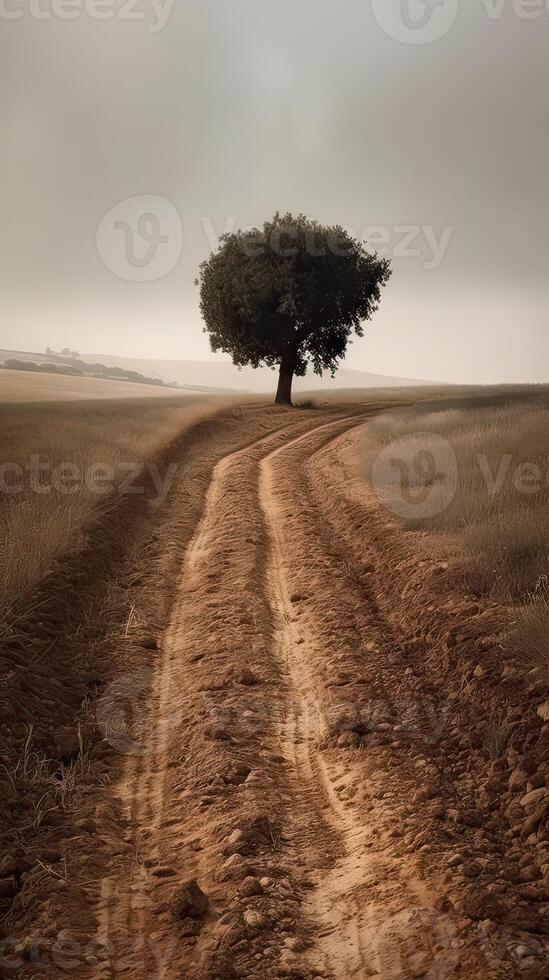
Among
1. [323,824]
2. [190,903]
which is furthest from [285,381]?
[190,903]

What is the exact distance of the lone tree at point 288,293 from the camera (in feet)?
107

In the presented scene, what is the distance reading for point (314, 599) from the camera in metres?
Answer: 8.09

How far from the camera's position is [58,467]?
1375 cm

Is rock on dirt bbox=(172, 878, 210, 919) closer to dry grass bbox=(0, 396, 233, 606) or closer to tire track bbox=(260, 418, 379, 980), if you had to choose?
tire track bbox=(260, 418, 379, 980)

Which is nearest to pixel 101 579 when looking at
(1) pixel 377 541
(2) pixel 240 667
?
(2) pixel 240 667

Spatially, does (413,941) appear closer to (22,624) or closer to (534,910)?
(534,910)

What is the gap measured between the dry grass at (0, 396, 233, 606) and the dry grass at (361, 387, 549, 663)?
15.2 ft

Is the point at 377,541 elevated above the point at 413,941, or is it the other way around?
the point at 377,541

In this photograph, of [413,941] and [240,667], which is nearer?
[413,941]

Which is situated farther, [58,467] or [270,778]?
[58,467]

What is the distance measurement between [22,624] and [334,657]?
9.52 ft

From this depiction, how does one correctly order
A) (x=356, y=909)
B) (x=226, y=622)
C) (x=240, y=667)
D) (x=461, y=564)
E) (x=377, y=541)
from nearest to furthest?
(x=356, y=909), (x=240, y=667), (x=226, y=622), (x=461, y=564), (x=377, y=541)

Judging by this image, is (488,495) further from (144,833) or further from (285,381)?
(285,381)

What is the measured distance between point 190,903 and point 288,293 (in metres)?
30.2
